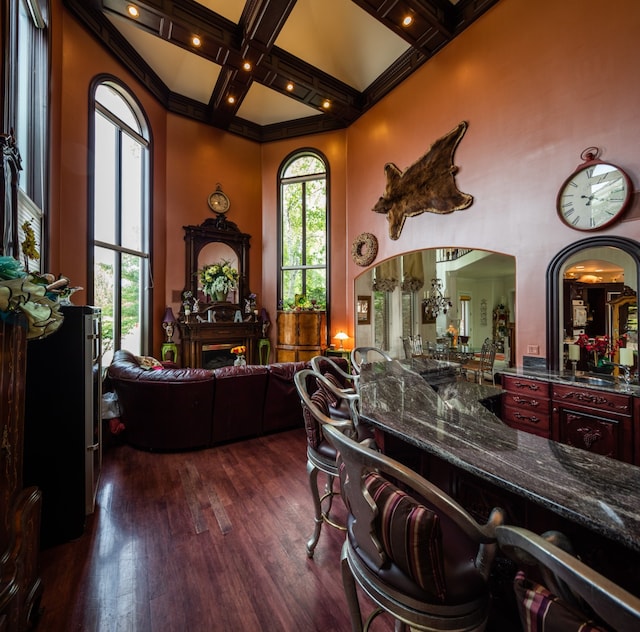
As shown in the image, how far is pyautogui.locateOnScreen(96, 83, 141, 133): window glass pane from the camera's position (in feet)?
16.0

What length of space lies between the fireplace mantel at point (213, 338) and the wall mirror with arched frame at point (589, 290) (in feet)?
18.3

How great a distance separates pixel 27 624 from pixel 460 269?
280 inches

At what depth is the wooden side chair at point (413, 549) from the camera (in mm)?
848

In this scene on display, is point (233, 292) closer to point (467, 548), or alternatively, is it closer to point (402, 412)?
point (402, 412)

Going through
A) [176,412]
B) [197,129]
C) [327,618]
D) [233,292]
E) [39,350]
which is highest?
[197,129]

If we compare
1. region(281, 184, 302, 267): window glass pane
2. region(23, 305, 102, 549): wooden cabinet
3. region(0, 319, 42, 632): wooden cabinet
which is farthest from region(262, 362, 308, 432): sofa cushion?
region(281, 184, 302, 267): window glass pane

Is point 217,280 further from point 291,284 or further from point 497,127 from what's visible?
point 497,127

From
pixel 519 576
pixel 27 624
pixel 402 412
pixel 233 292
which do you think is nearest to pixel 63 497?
pixel 27 624

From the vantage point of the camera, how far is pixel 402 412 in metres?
1.64

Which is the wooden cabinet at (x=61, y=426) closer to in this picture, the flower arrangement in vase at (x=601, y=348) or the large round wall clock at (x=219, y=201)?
the flower arrangement in vase at (x=601, y=348)

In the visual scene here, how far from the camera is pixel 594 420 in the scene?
108 inches

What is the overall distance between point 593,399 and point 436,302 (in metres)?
4.60

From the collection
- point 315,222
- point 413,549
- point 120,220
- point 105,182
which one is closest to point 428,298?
point 315,222

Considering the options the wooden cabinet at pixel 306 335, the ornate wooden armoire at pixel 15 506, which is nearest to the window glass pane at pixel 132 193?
the wooden cabinet at pixel 306 335
